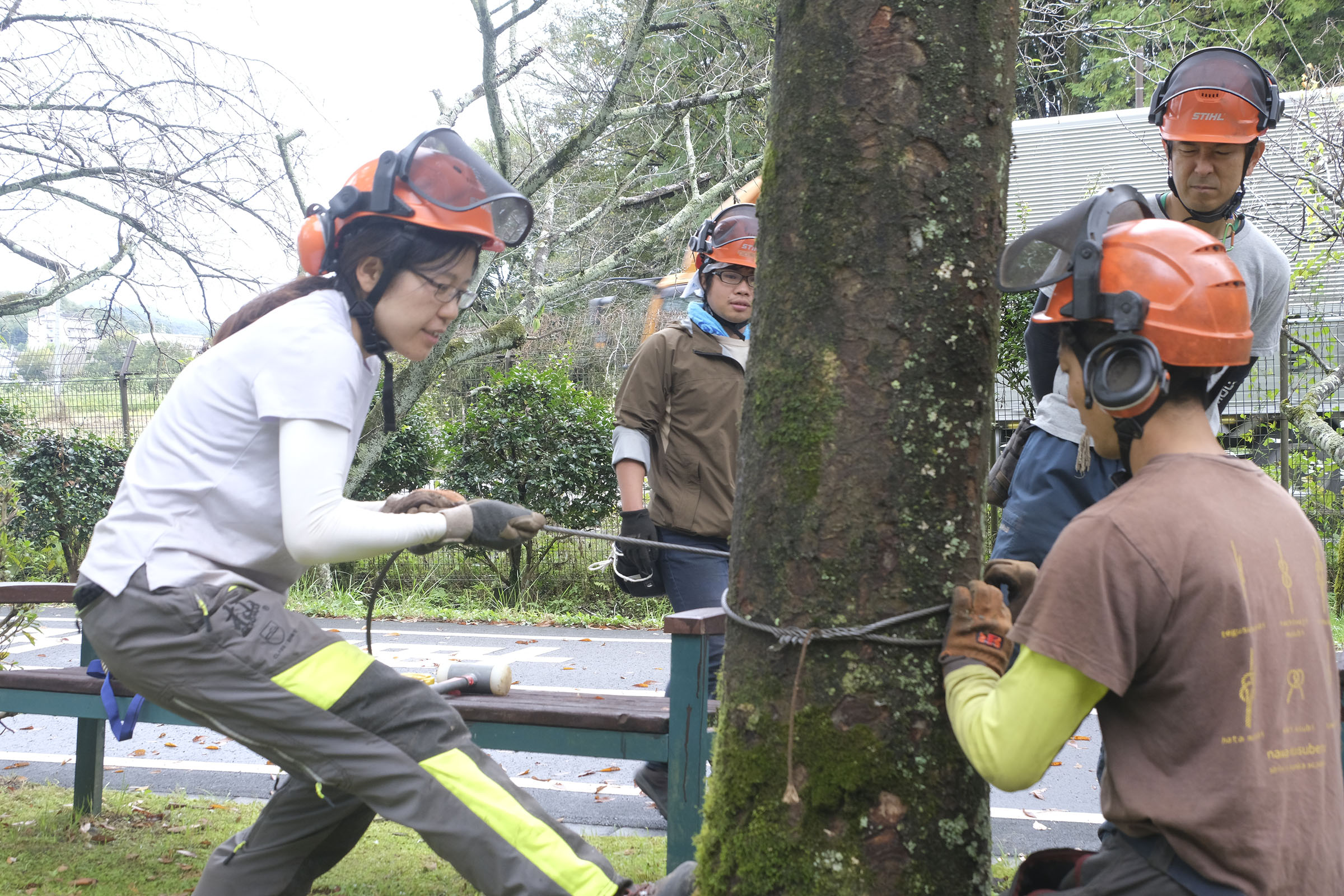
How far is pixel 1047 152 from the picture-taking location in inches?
551

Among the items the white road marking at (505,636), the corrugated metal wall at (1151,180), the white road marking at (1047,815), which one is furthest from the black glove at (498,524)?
the corrugated metal wall at (1151,180)

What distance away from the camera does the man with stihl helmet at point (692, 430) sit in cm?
397

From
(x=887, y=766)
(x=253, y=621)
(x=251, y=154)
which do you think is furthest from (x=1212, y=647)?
(x=251, y=154)

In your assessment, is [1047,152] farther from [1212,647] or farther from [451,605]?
[1212,647]

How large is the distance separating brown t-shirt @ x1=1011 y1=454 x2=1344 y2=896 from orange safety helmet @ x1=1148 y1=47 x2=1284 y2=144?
1.60 metres

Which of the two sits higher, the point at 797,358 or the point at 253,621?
the point at 797,358

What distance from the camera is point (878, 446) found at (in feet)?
6.41

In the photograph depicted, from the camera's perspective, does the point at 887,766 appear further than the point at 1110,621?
Yes

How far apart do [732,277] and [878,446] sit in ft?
7.39

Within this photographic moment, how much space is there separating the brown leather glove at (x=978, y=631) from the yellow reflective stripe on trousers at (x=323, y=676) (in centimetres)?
121

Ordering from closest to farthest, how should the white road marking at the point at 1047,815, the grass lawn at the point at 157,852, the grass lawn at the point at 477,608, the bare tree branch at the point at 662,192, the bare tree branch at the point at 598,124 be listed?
the grass lawn at the point at 157,852 < the white road marking at the point at 1047,815 < the bare tree branch at the point at 598,124 < the grass lawn at the point at 477,608 < the bare tree branch at the point at 662,192

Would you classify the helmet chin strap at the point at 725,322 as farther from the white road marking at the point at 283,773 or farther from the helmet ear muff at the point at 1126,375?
the helmet ear muff at the point at 1126,375

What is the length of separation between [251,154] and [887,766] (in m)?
6.12

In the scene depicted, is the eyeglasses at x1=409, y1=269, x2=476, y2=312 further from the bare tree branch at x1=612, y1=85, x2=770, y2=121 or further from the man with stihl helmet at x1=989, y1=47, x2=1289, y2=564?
the bare tree branch at x1=612, y1=85, x2=770, y2=121
